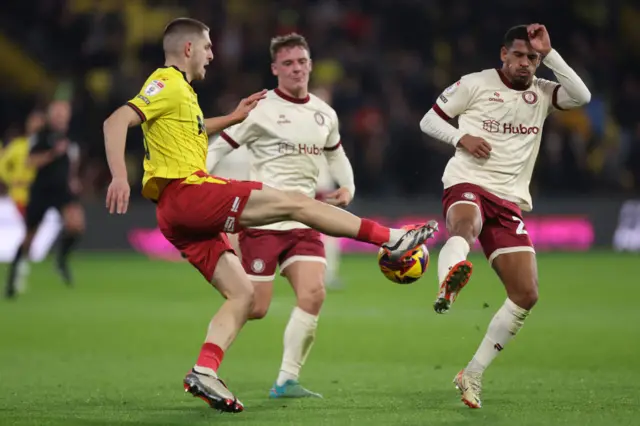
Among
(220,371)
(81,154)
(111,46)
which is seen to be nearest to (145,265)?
(81,154)

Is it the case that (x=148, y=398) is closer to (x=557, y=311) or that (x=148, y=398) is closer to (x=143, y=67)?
(x=557, y=311)

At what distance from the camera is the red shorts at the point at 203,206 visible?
6848 millimetres

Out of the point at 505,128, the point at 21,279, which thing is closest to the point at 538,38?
the point at 505,128

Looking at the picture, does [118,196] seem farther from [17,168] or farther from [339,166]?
[17,168]

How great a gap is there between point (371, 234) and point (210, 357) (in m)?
1.19

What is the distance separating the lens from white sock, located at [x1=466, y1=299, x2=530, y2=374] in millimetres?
7637

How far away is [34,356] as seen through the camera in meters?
10.7

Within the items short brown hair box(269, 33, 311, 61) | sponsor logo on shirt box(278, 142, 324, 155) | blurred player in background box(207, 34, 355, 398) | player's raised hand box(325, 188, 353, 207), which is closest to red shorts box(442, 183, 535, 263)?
player's raised hand box(325, 188, 353, 207)

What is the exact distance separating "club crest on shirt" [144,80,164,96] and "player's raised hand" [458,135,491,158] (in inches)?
81.8

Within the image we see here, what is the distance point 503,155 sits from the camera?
7.86 metres

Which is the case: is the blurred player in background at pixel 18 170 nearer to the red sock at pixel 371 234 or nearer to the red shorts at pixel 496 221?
the red shorts at pixel 496 221

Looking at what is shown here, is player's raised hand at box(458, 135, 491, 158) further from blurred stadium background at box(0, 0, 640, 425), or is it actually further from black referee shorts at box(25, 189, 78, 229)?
black referee shorts at box(25, 189, 78, 229)

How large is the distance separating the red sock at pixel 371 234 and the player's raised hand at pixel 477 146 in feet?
3.53

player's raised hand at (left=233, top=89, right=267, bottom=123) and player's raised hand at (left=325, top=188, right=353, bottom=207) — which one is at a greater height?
player's raised hand at (left=233, top=89, right=267, bottom=123)
